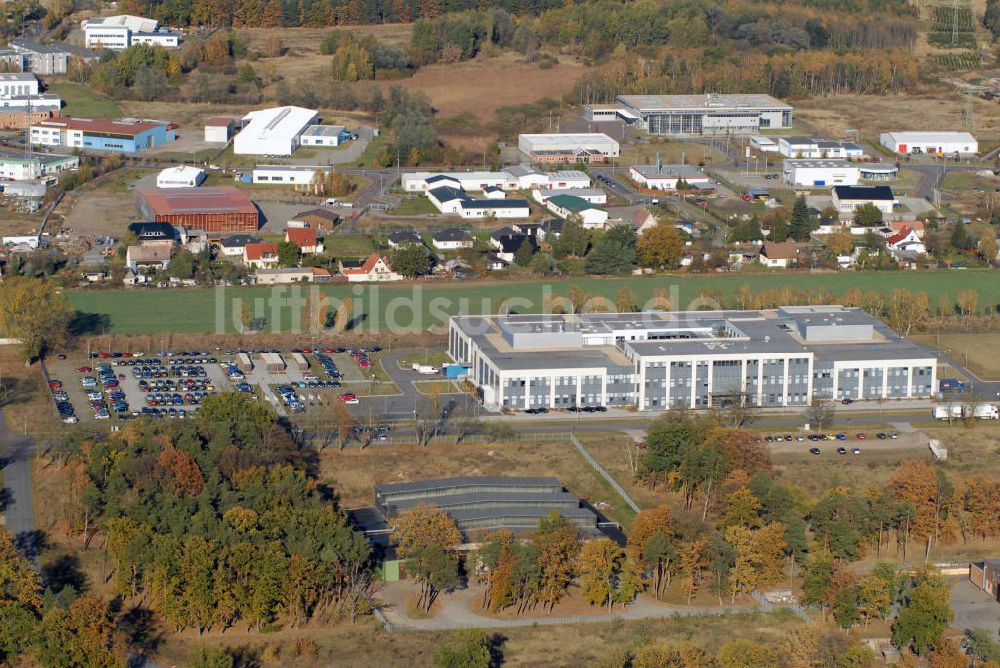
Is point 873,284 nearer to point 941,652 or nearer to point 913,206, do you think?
point 913,206

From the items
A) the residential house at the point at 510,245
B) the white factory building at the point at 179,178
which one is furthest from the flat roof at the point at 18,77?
the residential house at the point at 510,245

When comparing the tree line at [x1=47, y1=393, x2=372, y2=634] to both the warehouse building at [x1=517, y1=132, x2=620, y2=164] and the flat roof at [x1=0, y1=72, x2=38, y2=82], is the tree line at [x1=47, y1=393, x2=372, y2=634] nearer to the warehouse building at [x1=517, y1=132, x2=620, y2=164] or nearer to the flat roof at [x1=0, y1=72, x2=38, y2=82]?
the warehouse building at [x1=517, y1=132, x2=620, y2=164]

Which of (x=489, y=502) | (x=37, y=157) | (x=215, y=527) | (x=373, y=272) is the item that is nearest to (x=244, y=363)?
(x=373, y=272)

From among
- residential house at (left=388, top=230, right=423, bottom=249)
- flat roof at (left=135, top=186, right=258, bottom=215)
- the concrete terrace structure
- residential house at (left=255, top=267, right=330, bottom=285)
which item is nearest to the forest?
the concrete terrace structure

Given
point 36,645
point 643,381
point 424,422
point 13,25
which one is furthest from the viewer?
point 13,25

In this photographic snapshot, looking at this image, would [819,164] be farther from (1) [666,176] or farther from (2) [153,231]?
(2) [153,231]

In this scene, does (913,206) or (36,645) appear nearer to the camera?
(36,645)

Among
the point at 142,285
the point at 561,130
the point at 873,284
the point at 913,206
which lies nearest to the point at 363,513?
the point at 142,285
